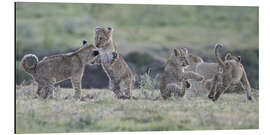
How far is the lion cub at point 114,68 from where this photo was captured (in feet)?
36.6

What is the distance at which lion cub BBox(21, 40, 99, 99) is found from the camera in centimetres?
1082

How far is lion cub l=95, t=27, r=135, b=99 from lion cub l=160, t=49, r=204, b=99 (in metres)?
0.75

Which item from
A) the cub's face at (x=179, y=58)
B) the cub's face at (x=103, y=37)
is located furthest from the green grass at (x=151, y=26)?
the cub's face at (x=179, y=58)

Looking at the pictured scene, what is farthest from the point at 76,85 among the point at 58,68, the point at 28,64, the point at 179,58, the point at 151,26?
the point at 151,26

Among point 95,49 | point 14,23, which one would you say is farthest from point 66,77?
point 14,23

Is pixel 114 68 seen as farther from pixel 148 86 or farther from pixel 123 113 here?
pixel 123 113

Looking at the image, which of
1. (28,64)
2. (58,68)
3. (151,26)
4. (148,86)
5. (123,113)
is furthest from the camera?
(151,26)

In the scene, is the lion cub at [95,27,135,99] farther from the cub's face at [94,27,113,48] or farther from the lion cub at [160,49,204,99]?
the lion cub at [160,49,204,99]

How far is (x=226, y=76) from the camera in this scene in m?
11.6

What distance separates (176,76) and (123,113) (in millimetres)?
1434

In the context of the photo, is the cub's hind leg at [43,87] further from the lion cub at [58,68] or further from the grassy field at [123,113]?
the grassy field at [123,113]

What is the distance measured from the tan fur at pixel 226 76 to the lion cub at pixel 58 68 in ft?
8.91

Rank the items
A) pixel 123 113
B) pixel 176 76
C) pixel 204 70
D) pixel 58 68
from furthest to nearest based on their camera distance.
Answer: pixel 204 70, pixel 176 76, pixel 58 68, pixel 123 113

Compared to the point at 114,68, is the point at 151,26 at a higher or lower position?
higher
